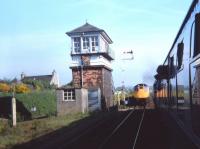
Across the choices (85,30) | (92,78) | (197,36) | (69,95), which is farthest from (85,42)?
(197,36)

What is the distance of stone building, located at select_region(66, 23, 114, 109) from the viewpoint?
2488 inches

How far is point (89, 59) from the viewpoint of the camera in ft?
210

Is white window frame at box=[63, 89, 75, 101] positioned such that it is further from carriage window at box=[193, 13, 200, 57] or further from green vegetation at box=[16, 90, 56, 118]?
carriage window at box=[193, 13, 200, 57]

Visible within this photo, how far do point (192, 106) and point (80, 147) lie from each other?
10.3m

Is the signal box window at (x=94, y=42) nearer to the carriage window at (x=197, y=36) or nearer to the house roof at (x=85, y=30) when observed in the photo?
the house roof at (x=85, y=30)

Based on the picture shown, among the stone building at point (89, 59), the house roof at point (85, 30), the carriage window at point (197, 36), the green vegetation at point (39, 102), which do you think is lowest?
the green vegetation at point (39, 102)

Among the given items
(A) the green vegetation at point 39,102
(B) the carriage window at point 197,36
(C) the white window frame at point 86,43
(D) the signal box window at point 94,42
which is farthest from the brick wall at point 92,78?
(B) the carriage window at point 197,36

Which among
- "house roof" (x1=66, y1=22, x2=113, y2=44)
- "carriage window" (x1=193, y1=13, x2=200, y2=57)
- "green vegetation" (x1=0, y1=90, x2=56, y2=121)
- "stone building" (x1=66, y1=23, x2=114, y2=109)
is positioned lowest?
"green vegetation" (x1=0, y1=90, x2=56, y2=121)

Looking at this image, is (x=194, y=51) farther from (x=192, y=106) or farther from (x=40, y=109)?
(x=40, y=109)

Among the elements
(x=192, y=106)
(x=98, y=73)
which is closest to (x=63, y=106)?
(x=98, y=73)

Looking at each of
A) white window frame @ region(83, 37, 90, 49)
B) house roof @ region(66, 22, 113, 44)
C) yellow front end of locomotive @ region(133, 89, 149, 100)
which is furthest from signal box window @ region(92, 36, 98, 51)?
yellow front end of locomotive @ region(133, 89, 149, 100)

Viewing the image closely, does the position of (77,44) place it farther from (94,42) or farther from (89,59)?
(89,59)

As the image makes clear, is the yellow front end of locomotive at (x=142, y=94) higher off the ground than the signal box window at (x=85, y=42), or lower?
lower

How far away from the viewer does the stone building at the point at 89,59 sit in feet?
207
